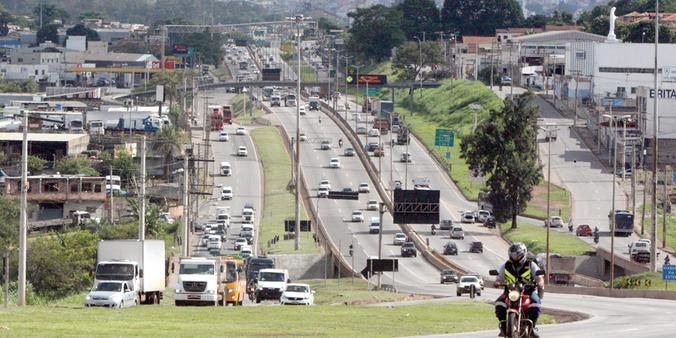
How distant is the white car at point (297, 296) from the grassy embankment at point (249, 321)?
835 cm

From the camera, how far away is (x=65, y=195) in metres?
148

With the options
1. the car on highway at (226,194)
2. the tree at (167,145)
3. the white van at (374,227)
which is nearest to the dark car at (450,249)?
the white van at (374,227)

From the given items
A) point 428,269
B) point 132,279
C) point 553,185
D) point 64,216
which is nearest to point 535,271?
point 132,279

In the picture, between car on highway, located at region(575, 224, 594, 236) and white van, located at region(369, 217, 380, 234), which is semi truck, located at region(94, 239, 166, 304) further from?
white van, located at region(369, 217, 380, 234)

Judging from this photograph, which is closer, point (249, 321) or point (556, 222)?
point (249, 321)

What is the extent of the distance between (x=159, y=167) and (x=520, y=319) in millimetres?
148814

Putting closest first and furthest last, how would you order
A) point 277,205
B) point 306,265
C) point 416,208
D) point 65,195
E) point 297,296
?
1. point 297,296
2. point 416,208
3. point 306,265
4. point 65,195
5. point 277,205

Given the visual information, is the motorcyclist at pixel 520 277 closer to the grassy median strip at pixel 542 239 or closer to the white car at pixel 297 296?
the white car at pixel 297 296

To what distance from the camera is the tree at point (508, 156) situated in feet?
452

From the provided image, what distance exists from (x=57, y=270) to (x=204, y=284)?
77.0 ft

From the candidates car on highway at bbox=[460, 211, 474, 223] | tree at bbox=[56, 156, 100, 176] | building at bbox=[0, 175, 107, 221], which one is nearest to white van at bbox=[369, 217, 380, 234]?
car on highway at bbox=[460, 211, 474, 223]

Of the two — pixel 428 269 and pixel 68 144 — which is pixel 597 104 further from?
pixel 428 269

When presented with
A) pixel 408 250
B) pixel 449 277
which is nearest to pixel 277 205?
pixel 408 250

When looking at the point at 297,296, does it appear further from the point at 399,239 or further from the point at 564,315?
the point at 399,239
